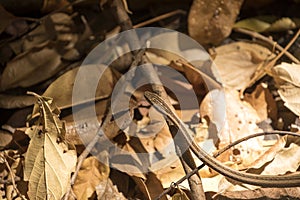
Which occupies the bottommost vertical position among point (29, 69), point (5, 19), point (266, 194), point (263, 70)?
point (266, 194)

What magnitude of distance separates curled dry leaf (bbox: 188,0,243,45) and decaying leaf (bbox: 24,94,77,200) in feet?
1.67

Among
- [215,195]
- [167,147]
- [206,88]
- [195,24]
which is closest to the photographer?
[215,195]

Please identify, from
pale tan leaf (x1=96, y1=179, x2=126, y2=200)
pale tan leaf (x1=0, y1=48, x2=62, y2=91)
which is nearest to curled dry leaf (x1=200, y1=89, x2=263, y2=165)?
pale tan leaf (x1=96, y1=179, x2=126, y2=200)

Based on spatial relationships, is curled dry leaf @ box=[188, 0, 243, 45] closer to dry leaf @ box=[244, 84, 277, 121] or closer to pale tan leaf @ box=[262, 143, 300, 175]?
dry leaf @ box=[244, 84, 277, 121]

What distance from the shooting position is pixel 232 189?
1.10m

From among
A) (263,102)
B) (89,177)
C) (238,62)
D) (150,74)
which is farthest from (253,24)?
(89,177)

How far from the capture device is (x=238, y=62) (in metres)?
1.36

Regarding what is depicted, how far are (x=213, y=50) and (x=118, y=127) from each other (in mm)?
378

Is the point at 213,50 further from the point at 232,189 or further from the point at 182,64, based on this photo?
the point at 232,189

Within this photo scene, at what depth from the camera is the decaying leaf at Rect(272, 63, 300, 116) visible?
1.20 m

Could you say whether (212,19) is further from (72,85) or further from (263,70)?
(72,85)

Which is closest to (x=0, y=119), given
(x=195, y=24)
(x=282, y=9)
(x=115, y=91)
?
(x=115, y=91)

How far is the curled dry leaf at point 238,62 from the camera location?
1.33 m

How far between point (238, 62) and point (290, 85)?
0.61 ft
